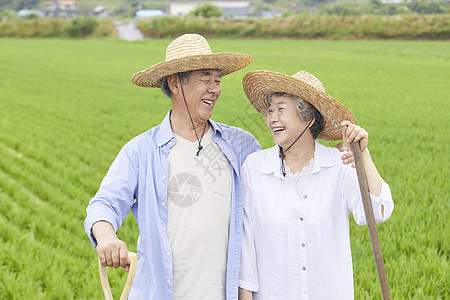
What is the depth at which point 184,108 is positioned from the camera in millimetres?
2240

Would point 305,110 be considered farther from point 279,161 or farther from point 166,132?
point 166,132

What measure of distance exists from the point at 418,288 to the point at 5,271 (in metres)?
2.75

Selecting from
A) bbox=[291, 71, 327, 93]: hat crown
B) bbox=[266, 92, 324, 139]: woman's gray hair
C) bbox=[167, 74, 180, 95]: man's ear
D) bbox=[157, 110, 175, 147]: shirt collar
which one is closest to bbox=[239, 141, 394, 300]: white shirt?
bbox=[266, 92, 324, 139]: woman's gray hair

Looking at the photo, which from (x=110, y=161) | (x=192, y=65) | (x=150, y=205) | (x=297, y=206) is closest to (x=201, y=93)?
(x=192, y=65)

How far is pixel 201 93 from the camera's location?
2.20 m

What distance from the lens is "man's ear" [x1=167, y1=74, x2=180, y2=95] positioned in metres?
2.28

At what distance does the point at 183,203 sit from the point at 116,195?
0.25 meters

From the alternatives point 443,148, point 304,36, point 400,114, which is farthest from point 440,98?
point 304,36

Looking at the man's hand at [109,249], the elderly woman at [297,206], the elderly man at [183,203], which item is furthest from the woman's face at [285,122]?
the man's hand at [109,249]

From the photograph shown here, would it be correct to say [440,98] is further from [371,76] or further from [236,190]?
[236,190]

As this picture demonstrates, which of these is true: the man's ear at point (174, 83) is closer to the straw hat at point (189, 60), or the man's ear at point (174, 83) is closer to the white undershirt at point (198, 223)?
the straw hat at point (189, 60)

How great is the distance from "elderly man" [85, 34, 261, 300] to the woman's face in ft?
0.68

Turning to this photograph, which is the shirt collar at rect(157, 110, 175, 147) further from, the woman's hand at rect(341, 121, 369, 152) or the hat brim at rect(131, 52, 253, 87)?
the woman's hand at rect(341, 121, 369, 152)

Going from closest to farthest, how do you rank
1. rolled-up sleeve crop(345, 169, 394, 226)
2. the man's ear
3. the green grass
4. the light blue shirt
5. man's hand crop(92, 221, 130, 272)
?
man's hand crop(92, 221, 130, 272) < rolled-up sleeve crop(345, 169, 394, 226) < the light blue shirt < the man's ear < the green grass
